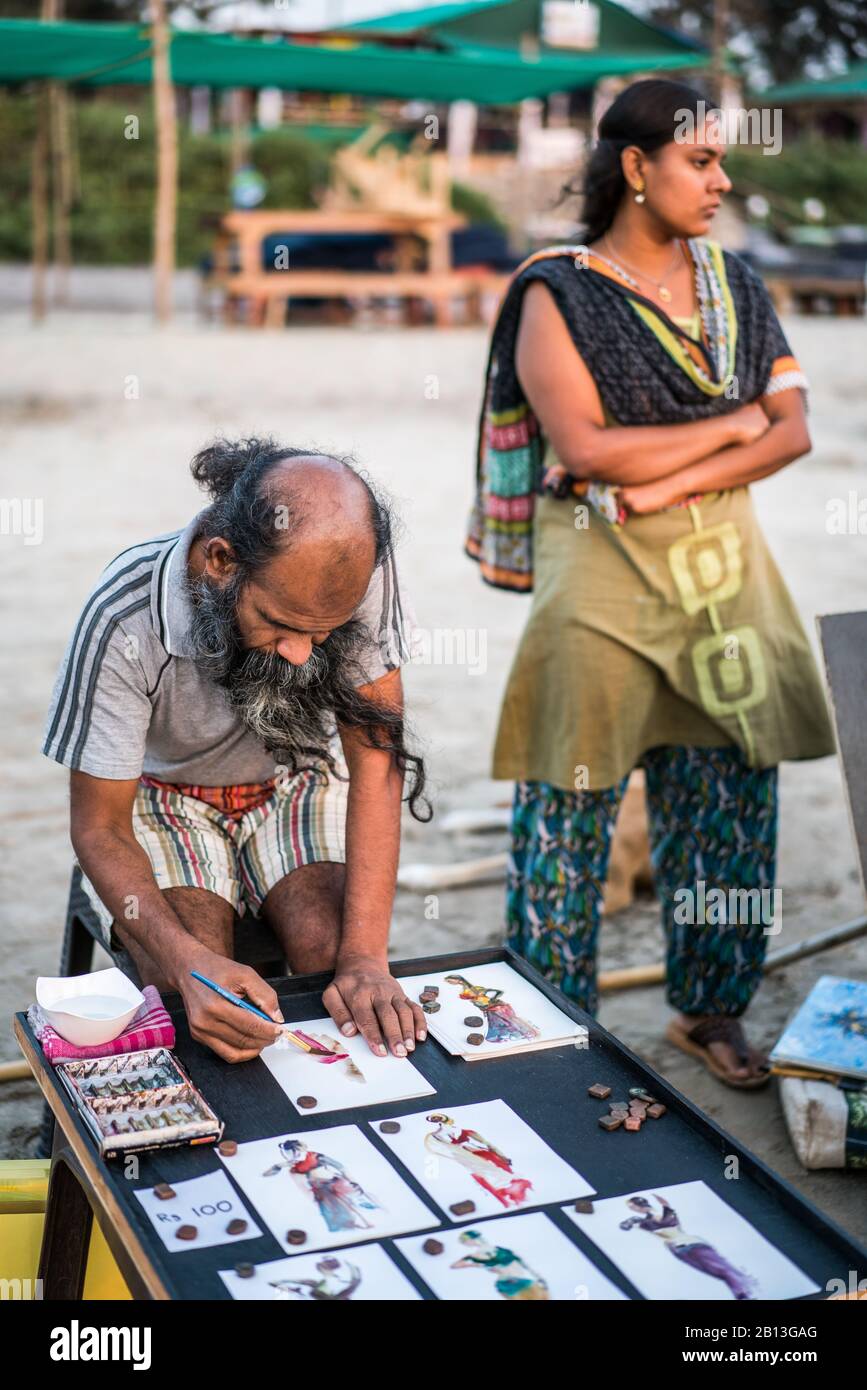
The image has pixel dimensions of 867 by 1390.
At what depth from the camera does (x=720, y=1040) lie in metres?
3.14

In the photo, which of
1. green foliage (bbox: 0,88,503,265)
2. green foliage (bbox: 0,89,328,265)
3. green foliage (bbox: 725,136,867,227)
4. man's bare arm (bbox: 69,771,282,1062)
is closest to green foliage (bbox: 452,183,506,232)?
green foliage (bbox: 0,88,503,265)

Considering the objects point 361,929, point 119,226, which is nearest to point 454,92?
point 119,226

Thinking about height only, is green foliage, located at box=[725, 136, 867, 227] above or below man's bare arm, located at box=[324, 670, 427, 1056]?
above

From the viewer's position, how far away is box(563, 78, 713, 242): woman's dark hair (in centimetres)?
279

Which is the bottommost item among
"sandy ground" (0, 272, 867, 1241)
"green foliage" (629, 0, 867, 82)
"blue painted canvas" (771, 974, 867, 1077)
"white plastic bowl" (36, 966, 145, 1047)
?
"sandy ground" (0, 272, 867, 1241)

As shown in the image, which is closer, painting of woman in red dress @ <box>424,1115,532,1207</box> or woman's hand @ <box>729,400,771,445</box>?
painting of woman in red dress @ <box>424,1115,532,1207</box>

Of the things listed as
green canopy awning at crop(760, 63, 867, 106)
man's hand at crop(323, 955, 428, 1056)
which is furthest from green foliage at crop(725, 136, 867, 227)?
man's hand at crop(323, 955, 428, 1056)

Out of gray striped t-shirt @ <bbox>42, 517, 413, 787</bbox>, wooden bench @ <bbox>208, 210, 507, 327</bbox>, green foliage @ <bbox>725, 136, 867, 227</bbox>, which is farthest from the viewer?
green foliage @ <bbox>725, 136, 867, 227</bbox>

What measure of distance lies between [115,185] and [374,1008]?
24123 mm

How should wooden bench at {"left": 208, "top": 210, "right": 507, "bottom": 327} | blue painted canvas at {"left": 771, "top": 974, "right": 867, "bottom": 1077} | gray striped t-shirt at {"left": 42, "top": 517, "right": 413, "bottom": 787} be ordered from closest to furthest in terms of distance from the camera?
1. gray striped t-shirt at {"left": 42, "top": 517, "right": 413, "bottom": 787}
2. blue painted canvas at {"left": 771, "top": 974, "right": 867, "bottom": 1077}
3. wooden bench at {"left": 208, "top": 210, "right": 507, "bottom": 327}

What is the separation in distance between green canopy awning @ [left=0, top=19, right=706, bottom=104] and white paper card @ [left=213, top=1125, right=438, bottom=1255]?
949cm

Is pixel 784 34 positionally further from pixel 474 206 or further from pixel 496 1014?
pixel 496 1014

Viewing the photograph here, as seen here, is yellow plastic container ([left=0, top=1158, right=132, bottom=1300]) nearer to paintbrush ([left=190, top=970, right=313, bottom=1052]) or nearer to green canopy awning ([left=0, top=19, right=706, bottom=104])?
paintbrush ([left=190, top=970, right=313, bottom=1052])

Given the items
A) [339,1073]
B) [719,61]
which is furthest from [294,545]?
[719,61]
